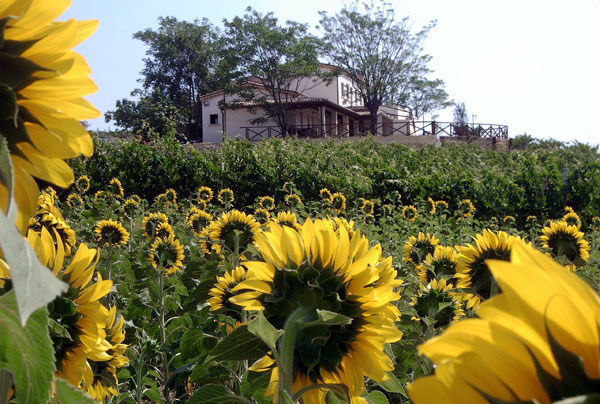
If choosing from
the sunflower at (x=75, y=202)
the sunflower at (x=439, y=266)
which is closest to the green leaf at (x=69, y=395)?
the sunflower at (x=439, y=266)

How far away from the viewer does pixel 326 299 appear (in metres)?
0.79

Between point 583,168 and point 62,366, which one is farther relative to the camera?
point 583,168

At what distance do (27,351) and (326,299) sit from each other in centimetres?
42

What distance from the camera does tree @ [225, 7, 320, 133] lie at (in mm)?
33438

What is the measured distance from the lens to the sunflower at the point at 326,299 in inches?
31.5

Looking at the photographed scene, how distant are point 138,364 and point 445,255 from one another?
5.08 feet

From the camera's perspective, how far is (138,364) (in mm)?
1870

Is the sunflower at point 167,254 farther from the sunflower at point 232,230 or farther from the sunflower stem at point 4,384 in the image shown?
the sunflower stem at point 4,384

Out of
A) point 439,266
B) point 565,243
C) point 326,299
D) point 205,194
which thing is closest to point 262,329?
point 326,299

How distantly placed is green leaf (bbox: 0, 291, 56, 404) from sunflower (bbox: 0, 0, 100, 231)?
0.08 metres

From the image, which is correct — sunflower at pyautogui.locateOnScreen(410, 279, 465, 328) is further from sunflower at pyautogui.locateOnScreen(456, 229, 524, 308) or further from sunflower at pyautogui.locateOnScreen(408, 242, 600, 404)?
sunflower at pyautogui.locateOnScreen(408, 242, 600, 404)

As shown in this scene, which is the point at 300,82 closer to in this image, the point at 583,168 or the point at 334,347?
the point at 583,168

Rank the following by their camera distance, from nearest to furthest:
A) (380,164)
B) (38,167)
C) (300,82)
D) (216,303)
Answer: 1. (38,167)
2. (216,303)
3. (380,164)
4. (300,82)

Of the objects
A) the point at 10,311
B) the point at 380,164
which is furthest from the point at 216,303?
the point at 380,164
